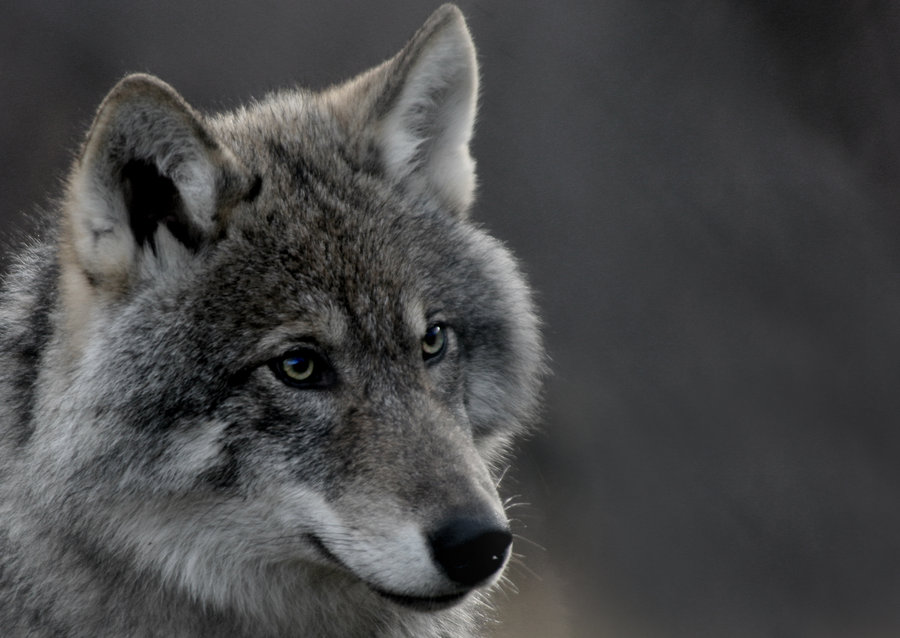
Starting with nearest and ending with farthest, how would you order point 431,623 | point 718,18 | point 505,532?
point 505,532 < point 431,623 < point 718,18

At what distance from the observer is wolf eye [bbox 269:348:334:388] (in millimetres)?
2549

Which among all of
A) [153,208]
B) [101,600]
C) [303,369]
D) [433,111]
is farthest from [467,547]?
[433,111]

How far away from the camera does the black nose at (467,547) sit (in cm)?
230

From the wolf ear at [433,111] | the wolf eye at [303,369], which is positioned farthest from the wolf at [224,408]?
the wolf ear at [433,111]

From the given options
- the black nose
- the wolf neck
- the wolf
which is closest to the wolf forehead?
the wolf

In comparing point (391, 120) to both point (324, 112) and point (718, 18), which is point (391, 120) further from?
point (718, 18)

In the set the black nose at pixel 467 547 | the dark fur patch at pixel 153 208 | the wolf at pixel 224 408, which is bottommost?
the black nose at pixel 467 547

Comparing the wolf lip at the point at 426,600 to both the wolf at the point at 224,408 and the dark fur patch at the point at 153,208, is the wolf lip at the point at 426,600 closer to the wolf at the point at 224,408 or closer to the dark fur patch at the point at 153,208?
the wolf at the point at 224,408

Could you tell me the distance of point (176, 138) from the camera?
8.30ft

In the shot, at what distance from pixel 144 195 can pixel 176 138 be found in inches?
7.4

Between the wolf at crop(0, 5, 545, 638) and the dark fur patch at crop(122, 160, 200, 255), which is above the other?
the dark fur patch at crop(122, 160, 200, 255)

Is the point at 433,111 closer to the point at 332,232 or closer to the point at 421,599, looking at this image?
the point at 332,232

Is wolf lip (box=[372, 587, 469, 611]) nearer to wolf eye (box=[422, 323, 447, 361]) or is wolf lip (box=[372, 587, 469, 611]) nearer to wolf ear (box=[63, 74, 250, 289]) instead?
wolf eye (box=[422, 323, 447, 361])

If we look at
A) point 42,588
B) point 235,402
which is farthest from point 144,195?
point 42,588
